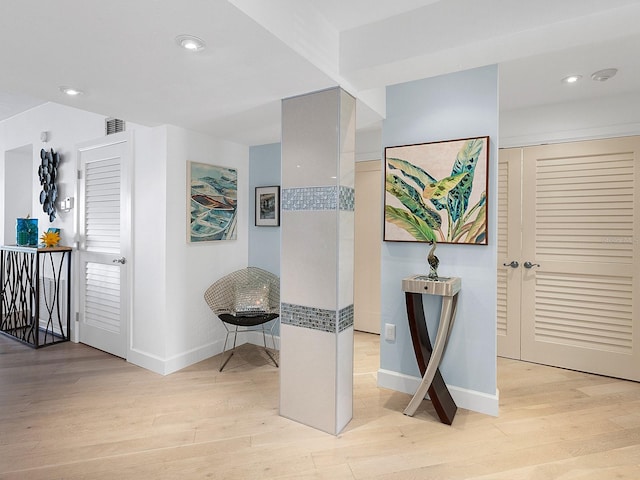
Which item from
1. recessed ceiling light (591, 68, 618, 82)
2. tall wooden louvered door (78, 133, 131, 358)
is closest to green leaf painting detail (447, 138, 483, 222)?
→ recessed ceiling light (591, 68, 618, 82)

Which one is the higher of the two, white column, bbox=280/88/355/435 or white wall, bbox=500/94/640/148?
white wall, bbox=500/94/640/148

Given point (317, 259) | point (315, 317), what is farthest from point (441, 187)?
point (315, 317)

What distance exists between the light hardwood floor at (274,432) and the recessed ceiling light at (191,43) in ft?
7.09

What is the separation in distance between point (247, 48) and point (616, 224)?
10.5 feet

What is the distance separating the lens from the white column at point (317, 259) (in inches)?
90.4

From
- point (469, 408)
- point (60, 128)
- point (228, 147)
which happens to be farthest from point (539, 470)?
point (60, 128)

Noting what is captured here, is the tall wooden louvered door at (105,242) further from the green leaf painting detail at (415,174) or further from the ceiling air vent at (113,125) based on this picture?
the green leaf painting detail at (415,174)

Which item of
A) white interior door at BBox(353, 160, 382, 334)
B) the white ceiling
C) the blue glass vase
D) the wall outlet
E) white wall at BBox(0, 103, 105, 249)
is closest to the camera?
the white ceiling

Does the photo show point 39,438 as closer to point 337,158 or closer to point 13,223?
point 337,158

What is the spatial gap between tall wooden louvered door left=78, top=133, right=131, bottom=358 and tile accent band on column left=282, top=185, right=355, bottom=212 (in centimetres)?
185

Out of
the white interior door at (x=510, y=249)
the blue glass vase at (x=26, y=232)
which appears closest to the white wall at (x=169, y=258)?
the blue glass vase at (x=26, y=232)

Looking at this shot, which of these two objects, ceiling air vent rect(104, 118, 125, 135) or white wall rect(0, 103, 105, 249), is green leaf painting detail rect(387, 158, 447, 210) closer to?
ceiling air vent rect(104, 118, 125, 135)

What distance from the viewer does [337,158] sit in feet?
7.42

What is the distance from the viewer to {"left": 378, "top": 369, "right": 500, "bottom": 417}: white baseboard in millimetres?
2543
